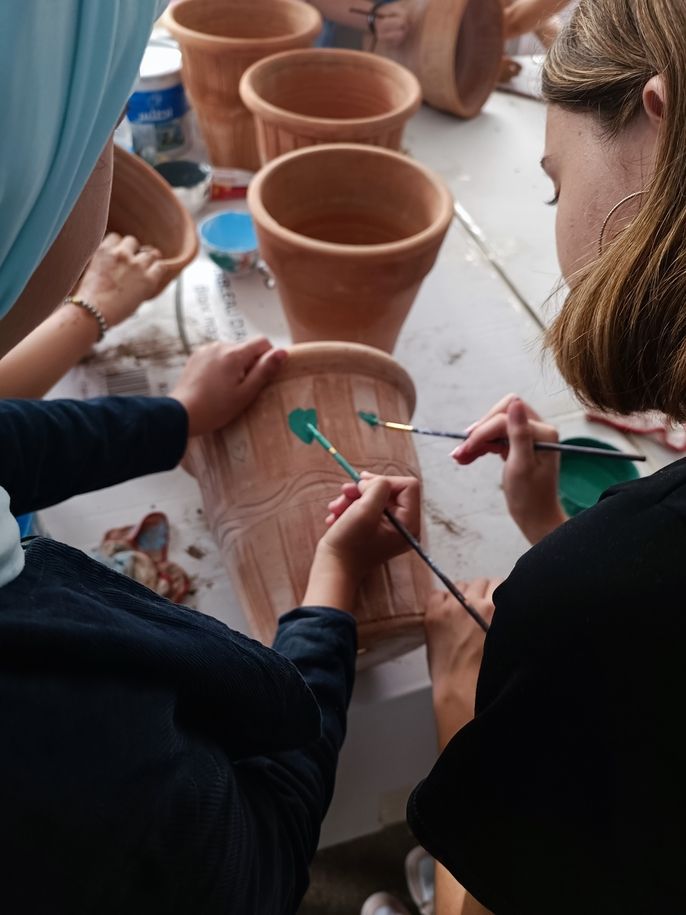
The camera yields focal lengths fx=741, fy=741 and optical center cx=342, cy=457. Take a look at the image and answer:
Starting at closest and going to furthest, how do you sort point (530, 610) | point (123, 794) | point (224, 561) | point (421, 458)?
point (123, 794), point (530, 610), point (224, 561), point (421, 458)

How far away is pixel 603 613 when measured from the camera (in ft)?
1.63

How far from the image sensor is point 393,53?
176cm

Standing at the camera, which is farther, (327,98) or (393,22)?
(393,22)

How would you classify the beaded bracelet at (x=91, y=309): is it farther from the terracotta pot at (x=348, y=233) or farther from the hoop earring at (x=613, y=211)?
the hoop earring at (x=613, y=211)

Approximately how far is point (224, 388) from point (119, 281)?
0.98 ft

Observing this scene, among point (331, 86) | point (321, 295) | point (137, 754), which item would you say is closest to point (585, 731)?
point (137, 754)

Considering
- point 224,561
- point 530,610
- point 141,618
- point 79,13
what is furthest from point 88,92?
point 224,561

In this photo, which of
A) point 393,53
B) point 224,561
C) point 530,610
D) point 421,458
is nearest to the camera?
point 530,610

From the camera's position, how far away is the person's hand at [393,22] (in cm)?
166

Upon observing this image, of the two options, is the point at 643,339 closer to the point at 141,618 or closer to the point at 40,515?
the point at 141,618

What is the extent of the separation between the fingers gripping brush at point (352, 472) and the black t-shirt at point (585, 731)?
0.20 metres

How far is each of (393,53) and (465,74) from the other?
8.0 inches

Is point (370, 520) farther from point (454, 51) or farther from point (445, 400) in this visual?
point (454, 51)

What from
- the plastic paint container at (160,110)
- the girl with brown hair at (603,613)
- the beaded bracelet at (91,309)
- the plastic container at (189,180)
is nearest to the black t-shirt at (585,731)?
the girl with brown hair at (603,613)
